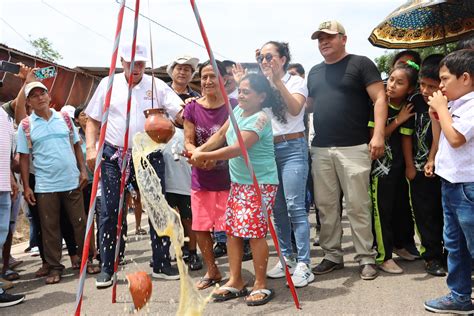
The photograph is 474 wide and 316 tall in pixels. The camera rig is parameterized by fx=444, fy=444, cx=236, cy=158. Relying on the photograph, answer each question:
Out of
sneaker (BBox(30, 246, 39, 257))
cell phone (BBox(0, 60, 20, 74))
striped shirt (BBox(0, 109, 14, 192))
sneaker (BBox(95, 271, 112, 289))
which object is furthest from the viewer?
sneaker (BBox(30, 246, 39, 257))

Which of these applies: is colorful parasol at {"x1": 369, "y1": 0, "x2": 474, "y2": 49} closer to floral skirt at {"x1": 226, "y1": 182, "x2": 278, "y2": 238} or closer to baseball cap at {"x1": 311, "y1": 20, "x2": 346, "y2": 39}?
baseball cap at {"x1": 311, "y1": 20, "x2": 346, "y2": 39}

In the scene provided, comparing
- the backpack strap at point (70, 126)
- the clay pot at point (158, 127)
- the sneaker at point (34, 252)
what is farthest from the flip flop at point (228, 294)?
the sneaker at point (34, 252)

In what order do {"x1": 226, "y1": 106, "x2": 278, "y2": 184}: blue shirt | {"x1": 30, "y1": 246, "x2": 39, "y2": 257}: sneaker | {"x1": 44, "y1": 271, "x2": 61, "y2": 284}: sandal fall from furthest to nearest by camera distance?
{"x1": 30, "y1": 246, "x2": 39, "y2": 257}: sneaker < {"x1": 44, "y1": 271, "x2": 61, "y2": 284}: sandal < {"x1": 226, "y1": 106, "x2": 278, "y2": 184}: blue shirt

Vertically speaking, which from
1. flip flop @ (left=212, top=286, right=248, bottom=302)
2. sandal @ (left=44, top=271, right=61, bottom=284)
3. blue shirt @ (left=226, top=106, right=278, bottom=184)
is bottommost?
sandal @ (left=44, top=271, right=61, bottom=284)

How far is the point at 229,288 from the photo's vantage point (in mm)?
3355

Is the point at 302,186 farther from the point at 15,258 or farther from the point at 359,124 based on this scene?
the point at 15,258

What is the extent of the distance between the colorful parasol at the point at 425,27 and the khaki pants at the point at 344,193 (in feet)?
4.95

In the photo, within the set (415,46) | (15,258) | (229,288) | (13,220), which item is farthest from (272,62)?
(15,258)

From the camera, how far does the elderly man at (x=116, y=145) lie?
3928 millimetres

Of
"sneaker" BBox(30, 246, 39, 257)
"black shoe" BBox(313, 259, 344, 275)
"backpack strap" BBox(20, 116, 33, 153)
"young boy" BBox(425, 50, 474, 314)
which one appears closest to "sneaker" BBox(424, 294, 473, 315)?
"young boy" BBox(425, 50, 474, 314)

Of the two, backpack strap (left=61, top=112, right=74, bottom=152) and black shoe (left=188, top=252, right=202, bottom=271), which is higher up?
backpack strap (left=61, top=112, right=74, bottom=152)

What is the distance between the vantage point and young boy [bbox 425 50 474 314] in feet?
8.63

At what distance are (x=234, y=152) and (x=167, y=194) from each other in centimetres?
156

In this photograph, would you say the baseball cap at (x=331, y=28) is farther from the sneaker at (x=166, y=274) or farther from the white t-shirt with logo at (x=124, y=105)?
the sneaker at (x=166, y=274)
